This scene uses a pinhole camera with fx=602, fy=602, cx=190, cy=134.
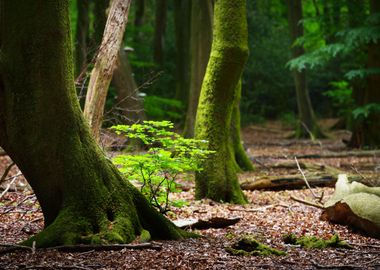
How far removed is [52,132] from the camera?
5871 millimetres

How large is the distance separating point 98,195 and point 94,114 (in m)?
3.74

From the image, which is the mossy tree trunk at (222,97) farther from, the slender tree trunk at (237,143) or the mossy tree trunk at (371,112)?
the mossy tree trunk at (371,112)

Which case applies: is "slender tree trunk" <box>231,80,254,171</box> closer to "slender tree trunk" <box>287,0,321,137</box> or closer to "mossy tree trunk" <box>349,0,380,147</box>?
"mossy tree trunk" <box>349,0,380,147</box>

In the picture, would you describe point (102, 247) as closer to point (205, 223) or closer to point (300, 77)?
point (205, 223)

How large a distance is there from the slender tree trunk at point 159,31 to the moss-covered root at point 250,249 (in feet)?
75.2

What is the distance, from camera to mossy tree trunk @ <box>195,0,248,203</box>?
999 centimetres


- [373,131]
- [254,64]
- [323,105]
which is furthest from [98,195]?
[323,105]

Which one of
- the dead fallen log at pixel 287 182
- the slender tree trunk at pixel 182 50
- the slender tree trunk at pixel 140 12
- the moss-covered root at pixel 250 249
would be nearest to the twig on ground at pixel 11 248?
the moss-covered root at pixel 250 249

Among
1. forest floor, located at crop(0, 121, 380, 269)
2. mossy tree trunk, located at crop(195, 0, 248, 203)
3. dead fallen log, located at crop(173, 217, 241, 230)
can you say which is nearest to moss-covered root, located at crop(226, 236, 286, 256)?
forest floor, located at crop(0, 121, 380, 269)

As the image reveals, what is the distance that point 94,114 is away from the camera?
9711mm

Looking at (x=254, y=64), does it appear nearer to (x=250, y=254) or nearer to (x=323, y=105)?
(x=323, y=105)

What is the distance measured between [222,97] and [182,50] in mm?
18106

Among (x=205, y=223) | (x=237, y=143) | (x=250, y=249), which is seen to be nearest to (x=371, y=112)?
(x=237, y=143)

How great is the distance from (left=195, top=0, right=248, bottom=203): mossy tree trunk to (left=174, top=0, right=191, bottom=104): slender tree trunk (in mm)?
16819
